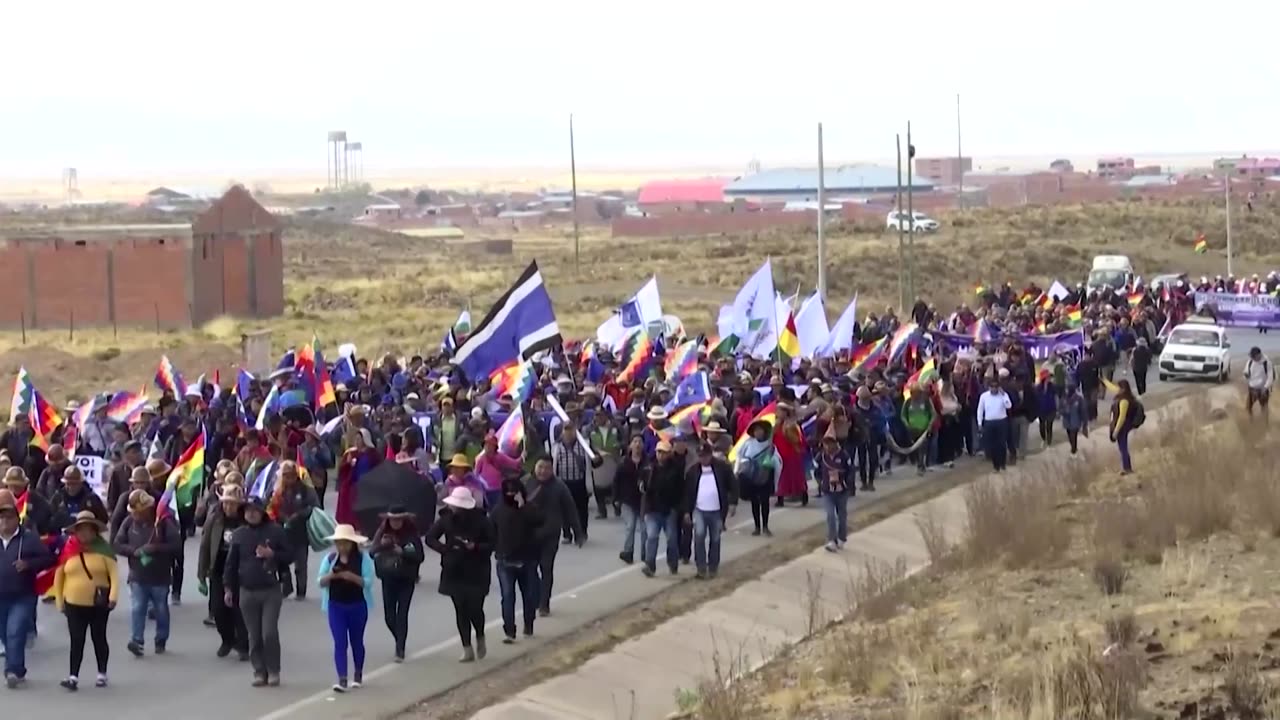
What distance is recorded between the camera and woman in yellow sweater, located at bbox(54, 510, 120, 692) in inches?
538

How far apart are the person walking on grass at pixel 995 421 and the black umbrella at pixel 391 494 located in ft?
39.5

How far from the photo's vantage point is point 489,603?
17578 mm

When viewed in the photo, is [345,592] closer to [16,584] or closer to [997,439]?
[16,584]

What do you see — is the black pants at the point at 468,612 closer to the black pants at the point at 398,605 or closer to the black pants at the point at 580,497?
the black pants at the point at 398,605

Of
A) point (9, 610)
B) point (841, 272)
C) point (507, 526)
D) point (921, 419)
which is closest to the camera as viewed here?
point (9, 610)

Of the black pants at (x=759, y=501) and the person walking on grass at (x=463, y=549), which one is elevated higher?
the person walking on grass at (x=463, y=549)

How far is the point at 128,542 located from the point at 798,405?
450 inches

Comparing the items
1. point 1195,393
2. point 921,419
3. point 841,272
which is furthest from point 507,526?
point 841,272

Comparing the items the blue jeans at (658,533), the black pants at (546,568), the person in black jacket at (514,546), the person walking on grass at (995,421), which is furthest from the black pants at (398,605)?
the person walking on grass at (995,421)

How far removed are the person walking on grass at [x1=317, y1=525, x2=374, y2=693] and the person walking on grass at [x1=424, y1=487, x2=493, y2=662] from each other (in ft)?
2.67

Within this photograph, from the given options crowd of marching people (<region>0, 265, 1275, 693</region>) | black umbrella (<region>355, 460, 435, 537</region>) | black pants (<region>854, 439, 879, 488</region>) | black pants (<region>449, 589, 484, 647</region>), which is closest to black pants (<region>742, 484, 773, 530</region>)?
crowd of marching people (<region>0, 265, 1275, 693</region>)

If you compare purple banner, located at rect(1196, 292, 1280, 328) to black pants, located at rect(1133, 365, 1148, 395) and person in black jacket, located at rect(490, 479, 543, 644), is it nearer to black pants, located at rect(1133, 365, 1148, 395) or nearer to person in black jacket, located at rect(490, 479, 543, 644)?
black pants, located at rect(1133, 365, 1148, 395)

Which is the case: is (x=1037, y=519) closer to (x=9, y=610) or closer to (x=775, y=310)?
(x=9, y=610)

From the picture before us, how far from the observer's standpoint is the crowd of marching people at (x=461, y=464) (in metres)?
Result: 14.1
